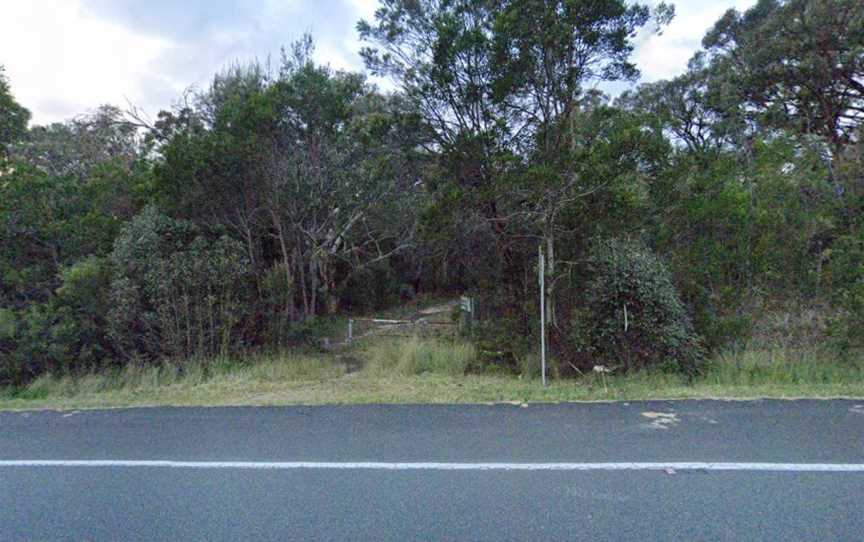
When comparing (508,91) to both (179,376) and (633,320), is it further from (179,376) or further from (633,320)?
(179,376)

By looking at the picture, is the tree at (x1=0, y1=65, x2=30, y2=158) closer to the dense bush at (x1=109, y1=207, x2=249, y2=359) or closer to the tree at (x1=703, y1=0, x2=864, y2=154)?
the dense bush at (x1=109, y1=207, x2=249, y2=359)

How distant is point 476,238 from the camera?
10570mm

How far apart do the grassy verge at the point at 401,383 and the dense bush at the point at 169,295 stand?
0.50m

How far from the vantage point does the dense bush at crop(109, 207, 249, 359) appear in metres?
10.3

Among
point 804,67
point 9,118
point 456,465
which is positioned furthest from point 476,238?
point 804,67

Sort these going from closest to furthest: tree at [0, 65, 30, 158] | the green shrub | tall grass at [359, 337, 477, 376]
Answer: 1. the green shrub
2. tall grass at [359, 337, 477, 376]
3. tree at [0, 65, 30, 158]

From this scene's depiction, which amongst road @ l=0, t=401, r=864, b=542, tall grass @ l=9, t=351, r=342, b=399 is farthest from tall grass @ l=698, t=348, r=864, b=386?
tall grass @ l=9, t=351, r=342, b=399

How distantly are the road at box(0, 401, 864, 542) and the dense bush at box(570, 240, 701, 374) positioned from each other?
220 centimetres

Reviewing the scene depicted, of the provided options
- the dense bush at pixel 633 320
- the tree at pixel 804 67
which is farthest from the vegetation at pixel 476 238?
the tree at pixel 804 67

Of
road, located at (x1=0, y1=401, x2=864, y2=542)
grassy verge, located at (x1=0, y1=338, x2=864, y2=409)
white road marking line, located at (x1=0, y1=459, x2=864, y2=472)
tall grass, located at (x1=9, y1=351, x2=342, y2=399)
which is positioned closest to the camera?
road, located at (x1=0, y1=401, x2=864, y2=542)

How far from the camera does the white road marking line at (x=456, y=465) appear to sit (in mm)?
4367

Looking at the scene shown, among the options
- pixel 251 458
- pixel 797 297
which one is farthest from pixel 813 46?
pixel 251 458

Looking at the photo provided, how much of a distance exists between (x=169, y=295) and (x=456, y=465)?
7.71 m

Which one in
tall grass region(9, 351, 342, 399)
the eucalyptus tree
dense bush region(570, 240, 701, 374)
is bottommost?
tall grass region(9, 351, 342, 399)
